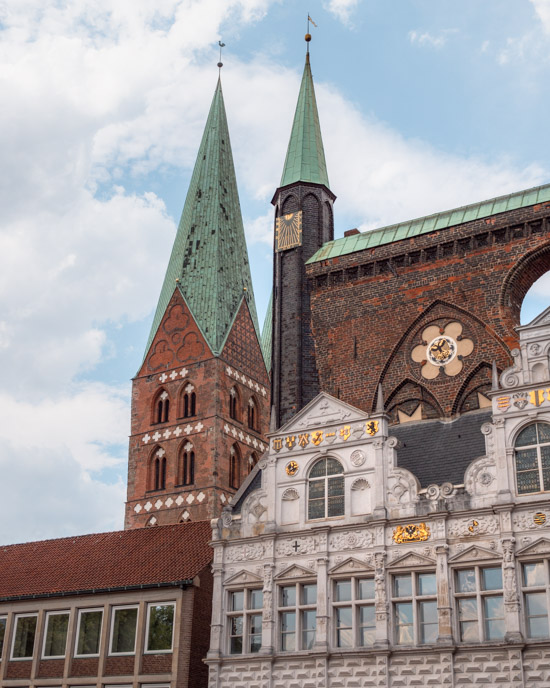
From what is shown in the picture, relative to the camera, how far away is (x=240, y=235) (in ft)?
216

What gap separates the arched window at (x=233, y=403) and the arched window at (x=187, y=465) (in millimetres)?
3236

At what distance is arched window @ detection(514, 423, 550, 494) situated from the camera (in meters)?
21.5

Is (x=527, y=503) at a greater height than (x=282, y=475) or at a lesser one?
lesser

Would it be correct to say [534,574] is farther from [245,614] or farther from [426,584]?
[245,614]

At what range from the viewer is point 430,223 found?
32.8 m

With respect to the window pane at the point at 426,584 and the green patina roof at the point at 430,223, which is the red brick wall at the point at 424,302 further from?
the window pane at the point at 426,584

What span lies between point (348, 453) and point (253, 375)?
37.2m

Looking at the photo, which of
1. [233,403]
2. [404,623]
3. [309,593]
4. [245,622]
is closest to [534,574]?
[404,623]

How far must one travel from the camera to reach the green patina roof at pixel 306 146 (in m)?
37.0

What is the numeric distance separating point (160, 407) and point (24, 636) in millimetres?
31977

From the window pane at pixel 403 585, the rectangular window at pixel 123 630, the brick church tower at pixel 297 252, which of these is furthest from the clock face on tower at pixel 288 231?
the window pane at pixel 403 585

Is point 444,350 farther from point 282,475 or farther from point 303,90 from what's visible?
point 303,90

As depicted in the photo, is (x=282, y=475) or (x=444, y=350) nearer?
(x=282, y=475)

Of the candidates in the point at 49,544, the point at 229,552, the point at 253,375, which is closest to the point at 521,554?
the point at 229,552
